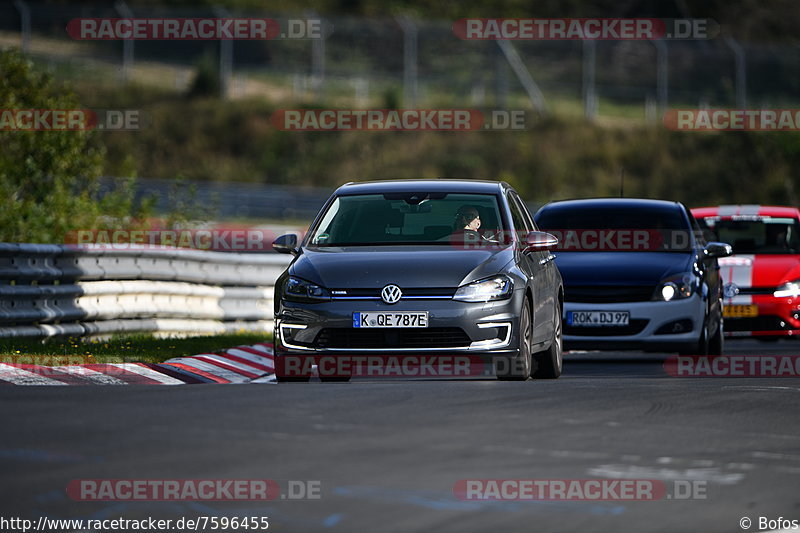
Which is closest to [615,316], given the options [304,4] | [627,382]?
[627,382]

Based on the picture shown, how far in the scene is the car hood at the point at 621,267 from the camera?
15.3 m

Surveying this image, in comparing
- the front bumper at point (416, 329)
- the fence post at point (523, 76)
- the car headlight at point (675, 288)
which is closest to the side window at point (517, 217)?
the front bumper at point (416, 329)

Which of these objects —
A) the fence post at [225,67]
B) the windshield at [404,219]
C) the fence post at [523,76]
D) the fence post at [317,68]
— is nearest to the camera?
the windshield at [404,219]

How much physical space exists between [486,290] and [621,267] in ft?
13.3

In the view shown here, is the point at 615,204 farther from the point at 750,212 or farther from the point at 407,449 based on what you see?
the point at 407,449

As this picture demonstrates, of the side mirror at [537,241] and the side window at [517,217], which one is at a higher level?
the side window at [517,217]

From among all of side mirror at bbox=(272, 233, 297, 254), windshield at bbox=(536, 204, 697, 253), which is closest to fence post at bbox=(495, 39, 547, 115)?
windshield at bbox=(536, 204, 697, 253)

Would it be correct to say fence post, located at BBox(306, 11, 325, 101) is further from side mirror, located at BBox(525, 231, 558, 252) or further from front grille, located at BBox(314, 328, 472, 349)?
front grille, located at BBox(314, 328, 472, 349)

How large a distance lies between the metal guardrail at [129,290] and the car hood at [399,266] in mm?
3787

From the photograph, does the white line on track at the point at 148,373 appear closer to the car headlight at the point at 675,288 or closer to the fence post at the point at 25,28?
the car headlight at the point at 675,288

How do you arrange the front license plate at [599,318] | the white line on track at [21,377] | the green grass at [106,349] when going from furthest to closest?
the front license plate at [599,318] → the green grass at [106,349] → the white line on track at [21,377]

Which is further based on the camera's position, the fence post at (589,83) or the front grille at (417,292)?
the fence post at (589,83)

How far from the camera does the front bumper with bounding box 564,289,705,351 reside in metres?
15.2

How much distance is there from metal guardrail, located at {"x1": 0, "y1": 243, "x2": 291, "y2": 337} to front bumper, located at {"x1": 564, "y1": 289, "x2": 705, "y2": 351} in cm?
484
